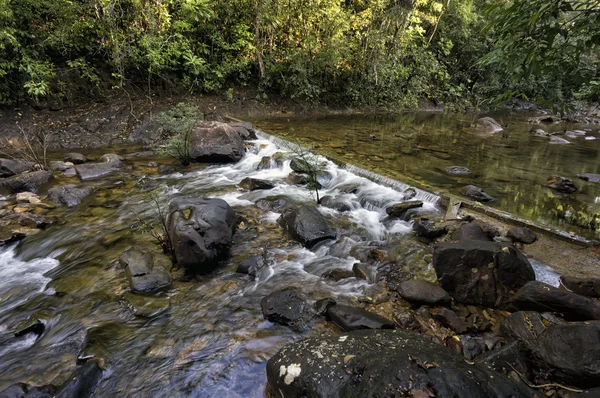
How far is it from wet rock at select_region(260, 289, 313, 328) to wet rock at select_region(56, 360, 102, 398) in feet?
5.44

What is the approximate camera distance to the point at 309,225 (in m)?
5.43

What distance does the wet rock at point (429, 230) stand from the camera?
17.4 ft

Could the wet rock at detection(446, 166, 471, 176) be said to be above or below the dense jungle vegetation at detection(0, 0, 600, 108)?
below

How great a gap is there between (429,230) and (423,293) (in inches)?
68.4

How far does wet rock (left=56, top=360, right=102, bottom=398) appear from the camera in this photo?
272cm

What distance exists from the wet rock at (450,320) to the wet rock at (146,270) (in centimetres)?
328

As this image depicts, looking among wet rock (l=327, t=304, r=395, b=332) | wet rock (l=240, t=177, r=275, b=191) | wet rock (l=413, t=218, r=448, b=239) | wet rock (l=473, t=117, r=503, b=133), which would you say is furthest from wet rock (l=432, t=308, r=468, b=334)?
wet rock (l=473, t=117, r=503, b=133)

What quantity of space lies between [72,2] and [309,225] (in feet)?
36.9

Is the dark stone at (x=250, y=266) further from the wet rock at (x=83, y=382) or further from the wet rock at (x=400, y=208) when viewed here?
the wet rock at (x=400, y=208)

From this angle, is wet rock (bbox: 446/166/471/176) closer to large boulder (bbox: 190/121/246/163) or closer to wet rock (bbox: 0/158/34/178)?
large boulder (bbox: 190/121/246/163)

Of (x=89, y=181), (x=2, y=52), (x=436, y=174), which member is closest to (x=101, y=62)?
(x=2, y=52)

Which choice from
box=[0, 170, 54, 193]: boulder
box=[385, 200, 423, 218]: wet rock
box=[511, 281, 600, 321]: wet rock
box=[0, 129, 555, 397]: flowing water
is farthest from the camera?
box=[0, 170, 54, 193]: boulder

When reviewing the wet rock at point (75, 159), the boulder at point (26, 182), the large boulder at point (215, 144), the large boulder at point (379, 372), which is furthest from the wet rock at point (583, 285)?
the wet rock at point (75, 159)

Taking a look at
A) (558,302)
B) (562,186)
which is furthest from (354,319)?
(562,186)
